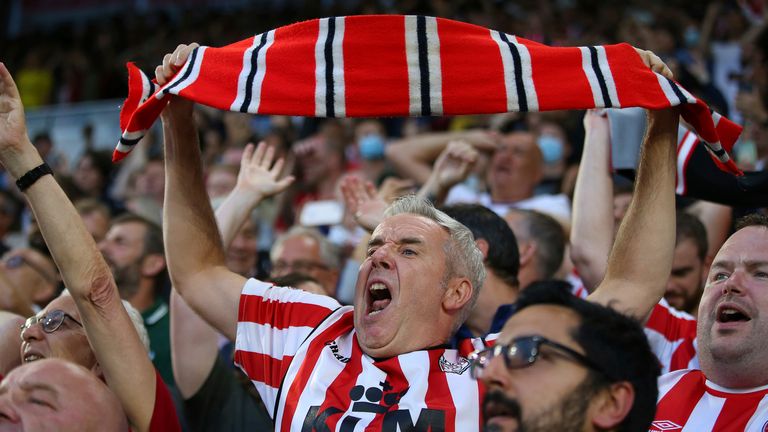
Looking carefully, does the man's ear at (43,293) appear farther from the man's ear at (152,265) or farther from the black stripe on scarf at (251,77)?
the black stripe on scarf at (251,77)

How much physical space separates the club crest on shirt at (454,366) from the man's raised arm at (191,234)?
721 millimetres

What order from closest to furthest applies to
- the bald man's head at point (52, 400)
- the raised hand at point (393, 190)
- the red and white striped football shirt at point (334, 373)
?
1. the bald man's head at point (52, 400)
2. the red and white striped football shirt at point (334, 373)
3. the raised hand at point (393, 190)

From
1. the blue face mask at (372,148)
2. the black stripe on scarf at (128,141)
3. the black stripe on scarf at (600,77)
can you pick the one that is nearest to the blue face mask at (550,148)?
the blue face mask at (372,148)

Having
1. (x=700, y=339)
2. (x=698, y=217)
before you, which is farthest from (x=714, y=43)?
(x=700, y=339)

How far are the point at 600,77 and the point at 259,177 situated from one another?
1674 mm

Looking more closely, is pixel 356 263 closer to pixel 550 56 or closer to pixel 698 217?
pixel 698 217

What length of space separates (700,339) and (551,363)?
1086 mm

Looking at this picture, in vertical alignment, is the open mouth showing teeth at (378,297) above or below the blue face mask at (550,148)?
above

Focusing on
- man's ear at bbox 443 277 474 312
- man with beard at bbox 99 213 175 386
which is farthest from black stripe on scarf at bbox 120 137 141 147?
man with beard at bbox 99 213 175 386

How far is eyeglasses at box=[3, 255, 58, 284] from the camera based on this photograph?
196 inches

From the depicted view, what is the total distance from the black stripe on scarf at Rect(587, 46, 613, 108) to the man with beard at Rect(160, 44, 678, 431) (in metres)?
0.14

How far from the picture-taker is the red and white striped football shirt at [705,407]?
9.94ft

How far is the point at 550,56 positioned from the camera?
3053 millimetres

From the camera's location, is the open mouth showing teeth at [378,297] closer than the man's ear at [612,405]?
No
